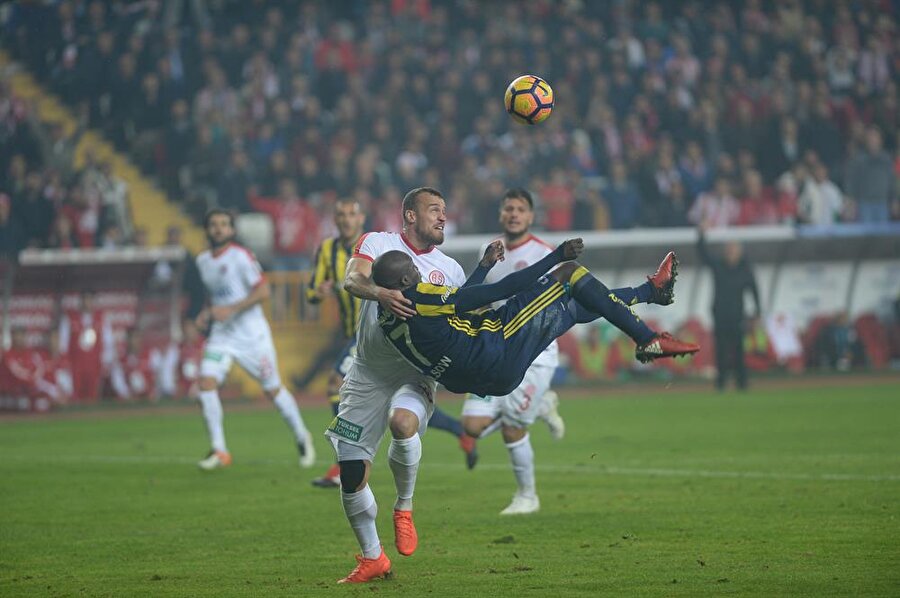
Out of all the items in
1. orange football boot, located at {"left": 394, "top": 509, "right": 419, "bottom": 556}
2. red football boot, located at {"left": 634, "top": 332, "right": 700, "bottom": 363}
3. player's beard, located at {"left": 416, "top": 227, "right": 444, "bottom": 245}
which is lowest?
orange football boot, located at {"left": 394, "top": 509, "right": 419, "bottom": 556}

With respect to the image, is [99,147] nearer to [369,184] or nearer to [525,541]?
[369,184]

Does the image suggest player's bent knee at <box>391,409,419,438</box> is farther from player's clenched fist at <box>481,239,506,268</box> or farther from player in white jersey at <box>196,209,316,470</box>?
player in white jersey at <box>196,209,316,470</box>

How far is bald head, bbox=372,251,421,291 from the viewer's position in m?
7.41

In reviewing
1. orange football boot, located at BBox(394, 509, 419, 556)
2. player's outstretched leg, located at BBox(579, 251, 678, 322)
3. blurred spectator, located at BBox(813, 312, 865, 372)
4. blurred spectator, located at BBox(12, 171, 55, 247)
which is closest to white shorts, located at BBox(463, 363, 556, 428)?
player's outstretched leg, located at BBox(579, 251, 678, 322)

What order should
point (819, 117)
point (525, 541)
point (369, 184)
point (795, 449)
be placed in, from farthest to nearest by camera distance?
1. point (819, 117)
2. point (369, 184)
3. point (795, 449)
4. point (525, 541)

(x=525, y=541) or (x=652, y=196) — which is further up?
(x=652, y=196)

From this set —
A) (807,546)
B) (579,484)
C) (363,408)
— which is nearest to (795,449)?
(579,484)

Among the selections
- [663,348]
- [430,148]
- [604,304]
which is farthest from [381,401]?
[430,148]

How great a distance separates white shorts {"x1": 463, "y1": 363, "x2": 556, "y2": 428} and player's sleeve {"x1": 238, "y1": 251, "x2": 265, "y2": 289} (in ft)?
13.9

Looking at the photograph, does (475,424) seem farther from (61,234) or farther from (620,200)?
(620,200)

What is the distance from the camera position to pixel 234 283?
14289mm

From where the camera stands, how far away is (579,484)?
11.9 meters

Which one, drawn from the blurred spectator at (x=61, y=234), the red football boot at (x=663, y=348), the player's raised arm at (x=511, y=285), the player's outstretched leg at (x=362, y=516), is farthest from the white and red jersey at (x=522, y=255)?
the blurred spectator at (x=61, y=234)

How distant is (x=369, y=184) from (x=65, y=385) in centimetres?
621
